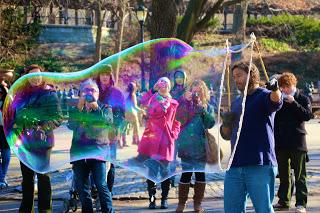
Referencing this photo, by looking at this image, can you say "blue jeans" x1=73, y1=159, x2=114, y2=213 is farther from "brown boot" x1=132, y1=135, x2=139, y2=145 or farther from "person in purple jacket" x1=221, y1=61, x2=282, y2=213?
"person in purple jacket" x1=221, y1=61, x2=282, y2=213

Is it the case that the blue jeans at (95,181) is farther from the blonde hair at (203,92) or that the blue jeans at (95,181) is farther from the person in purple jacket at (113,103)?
the blonde hair at (203,92)

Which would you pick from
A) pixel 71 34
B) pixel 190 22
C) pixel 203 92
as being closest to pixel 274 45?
pixel 71 34

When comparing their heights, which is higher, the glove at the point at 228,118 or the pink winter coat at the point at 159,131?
the glove at the point at 228,118

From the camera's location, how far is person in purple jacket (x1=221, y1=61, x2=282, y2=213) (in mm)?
5566

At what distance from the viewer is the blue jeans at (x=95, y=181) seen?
7.14 meters

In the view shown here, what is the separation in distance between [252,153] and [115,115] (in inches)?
72.7

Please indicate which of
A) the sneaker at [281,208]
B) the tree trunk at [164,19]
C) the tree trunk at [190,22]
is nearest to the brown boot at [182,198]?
the sneaker at [281,208]

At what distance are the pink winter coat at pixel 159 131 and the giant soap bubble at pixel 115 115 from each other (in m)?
0.01

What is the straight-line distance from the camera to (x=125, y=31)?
4350 centimetres

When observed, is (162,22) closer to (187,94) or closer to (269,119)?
(187,94)

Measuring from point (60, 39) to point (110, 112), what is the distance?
38277 millimetres

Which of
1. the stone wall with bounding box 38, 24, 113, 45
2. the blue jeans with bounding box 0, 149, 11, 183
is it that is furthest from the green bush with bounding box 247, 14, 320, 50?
the blue jeans with bounding box 0, 149, 11, 183

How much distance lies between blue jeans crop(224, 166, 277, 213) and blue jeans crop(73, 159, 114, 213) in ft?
6.07

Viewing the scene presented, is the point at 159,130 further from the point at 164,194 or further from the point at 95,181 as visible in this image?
the point at 164,194
